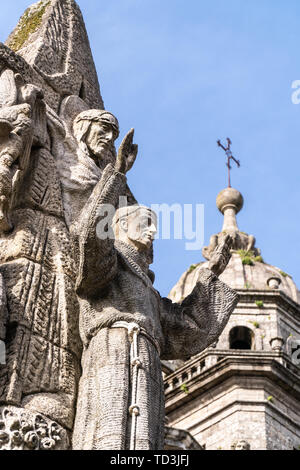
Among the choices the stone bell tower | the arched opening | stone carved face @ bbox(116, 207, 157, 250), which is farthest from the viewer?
the arched opening

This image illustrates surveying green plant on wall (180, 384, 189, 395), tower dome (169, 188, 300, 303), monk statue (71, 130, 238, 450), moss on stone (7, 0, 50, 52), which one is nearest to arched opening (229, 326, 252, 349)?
tower dome (169, 188, 300, 303)

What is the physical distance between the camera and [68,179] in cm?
799

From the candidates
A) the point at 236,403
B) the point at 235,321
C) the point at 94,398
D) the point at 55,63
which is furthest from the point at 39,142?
the point at 235,321

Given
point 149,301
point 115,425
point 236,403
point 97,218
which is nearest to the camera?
point 115,425

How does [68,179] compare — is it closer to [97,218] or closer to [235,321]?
[97,218]

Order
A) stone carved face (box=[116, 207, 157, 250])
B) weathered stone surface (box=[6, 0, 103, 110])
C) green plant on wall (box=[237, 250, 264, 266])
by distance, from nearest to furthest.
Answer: stone carved face (box=[116, 207, 157, 250]), weathered stone surface (box=[6, 0, 103, 110]), green plant on wall (box=[237, 250, 264, 266])

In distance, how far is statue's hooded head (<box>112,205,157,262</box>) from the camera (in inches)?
299

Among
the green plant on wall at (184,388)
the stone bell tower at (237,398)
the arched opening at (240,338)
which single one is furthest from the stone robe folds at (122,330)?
the arched opening at (240,338)

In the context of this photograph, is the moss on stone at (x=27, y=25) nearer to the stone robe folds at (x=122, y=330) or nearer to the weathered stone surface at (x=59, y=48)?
the weathered stone surface at (x=59, y=48)

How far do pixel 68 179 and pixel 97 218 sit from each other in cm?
132

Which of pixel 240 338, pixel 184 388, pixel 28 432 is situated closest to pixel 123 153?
pixel 28 432

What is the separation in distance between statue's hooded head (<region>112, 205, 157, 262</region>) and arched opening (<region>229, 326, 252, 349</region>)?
27733 millimetres

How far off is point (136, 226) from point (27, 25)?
288 cm

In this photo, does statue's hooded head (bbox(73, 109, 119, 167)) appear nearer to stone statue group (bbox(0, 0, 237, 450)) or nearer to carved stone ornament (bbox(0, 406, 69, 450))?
stone statue group (bbox(0, 0, 237, 450))
